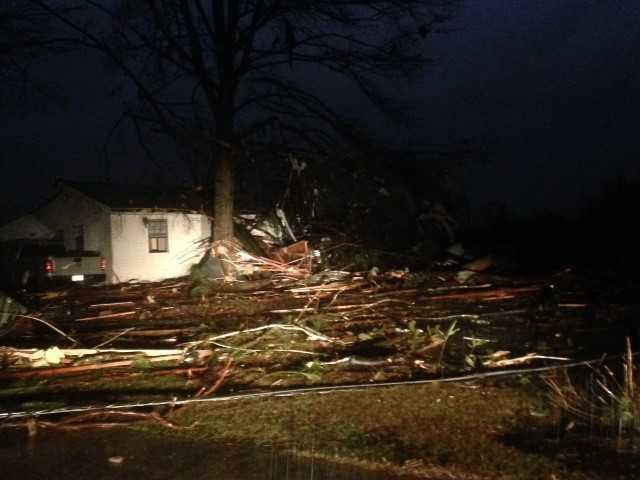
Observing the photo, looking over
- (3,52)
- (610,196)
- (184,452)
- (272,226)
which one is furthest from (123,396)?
(610,196)

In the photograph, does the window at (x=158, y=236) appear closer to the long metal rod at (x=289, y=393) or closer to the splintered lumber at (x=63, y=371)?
the splintered lumber at (x=63, y=371)

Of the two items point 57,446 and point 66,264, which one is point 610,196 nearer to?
point 66,264

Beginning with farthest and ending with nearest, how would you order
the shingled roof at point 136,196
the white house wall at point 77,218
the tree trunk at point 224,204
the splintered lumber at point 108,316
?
the white house wall at point 77,218, the shingled roof at point 136,196, the tree trunk at point 224,204, the splintered lumber at point 108,316

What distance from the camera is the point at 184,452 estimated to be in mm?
4238

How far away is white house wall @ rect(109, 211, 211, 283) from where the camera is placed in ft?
71.9

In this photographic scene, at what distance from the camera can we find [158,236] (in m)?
22.5

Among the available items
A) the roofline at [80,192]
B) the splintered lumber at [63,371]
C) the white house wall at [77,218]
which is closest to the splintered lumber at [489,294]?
the splintered lumber at [63,371]

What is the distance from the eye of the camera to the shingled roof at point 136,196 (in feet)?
69.7

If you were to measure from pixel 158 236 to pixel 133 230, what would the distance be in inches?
37.4

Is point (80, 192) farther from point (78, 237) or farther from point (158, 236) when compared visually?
point (158, 236)

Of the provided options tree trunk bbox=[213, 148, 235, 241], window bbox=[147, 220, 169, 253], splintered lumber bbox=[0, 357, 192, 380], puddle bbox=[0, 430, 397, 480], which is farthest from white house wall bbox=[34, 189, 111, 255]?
puddle bbox=[0, 430, 397, 480]

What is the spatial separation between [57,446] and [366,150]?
37.1 feet

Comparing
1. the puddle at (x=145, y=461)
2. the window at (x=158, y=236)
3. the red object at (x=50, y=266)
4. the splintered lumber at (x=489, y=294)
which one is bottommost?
the puddle at (x=145, y=461)

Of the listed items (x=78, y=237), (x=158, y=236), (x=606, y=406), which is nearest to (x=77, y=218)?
(x=78, y=237)
